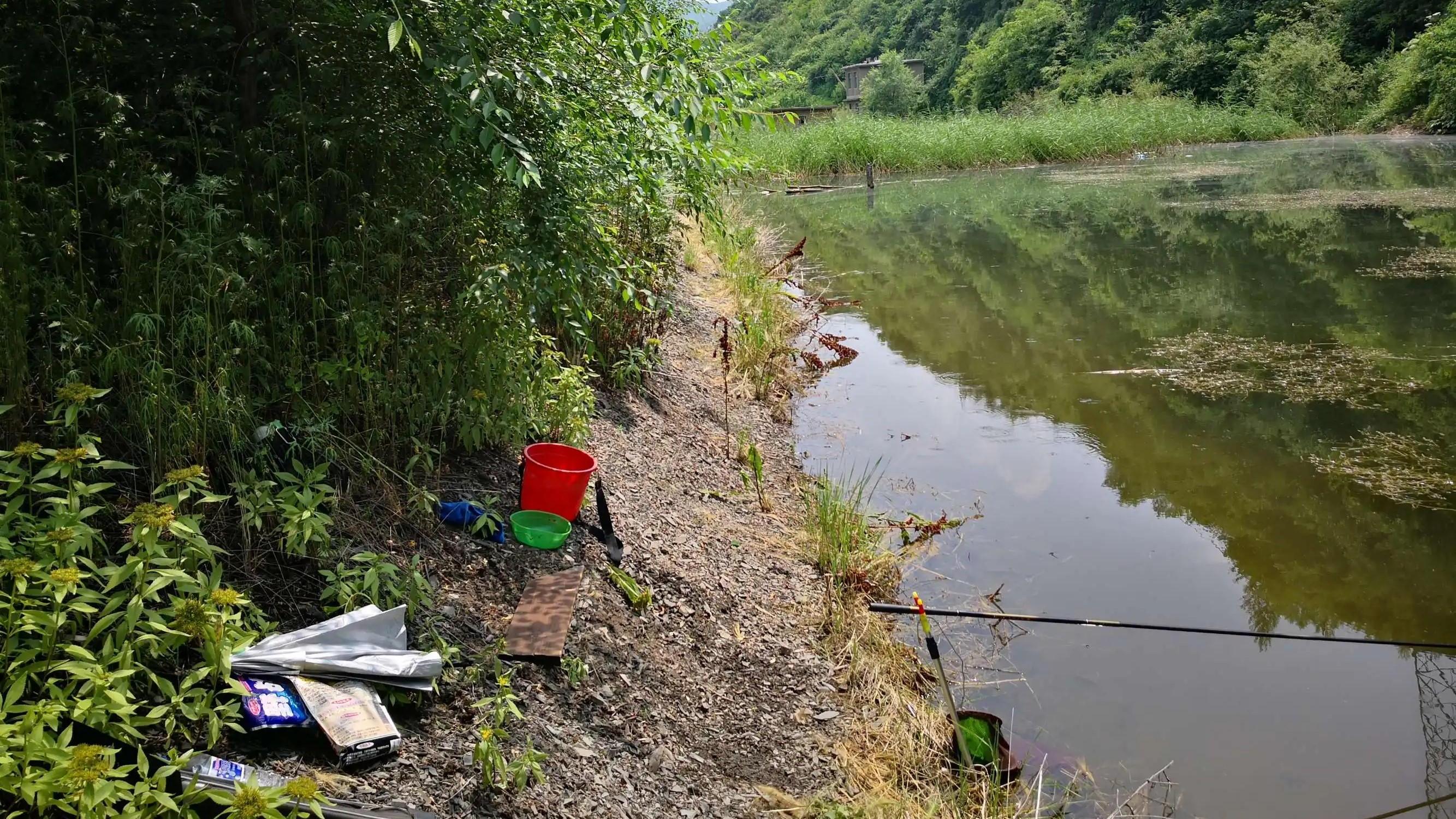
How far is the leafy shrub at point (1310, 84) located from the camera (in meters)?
33.8

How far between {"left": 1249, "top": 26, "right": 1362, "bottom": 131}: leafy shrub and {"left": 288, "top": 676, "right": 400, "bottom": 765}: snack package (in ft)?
129

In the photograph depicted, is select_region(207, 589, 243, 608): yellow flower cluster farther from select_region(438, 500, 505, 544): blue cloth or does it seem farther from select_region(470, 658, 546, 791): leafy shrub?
select_region(438, 500, 505, 544): blue cloth

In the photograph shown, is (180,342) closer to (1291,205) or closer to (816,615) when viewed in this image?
(816,615)

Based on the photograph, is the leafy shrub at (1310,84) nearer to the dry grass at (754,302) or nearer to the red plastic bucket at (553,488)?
the dry grass at (754,302)

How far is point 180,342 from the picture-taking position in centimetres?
282

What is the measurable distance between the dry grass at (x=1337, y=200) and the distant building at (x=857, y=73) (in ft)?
154

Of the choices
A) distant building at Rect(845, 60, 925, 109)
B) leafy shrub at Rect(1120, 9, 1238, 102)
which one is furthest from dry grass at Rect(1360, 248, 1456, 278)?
distant building at Rect(845, 60, 925, 109)

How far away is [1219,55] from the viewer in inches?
1499

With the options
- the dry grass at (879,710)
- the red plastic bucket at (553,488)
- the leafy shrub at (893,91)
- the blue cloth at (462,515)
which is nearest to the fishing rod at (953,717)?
the dry grass at (879,710)

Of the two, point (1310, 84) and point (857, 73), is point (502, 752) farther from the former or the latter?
point (857, 73)

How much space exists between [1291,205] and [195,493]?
17.3m

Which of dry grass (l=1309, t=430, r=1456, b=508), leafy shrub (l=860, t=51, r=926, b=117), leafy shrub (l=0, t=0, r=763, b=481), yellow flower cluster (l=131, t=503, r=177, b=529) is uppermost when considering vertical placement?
leafy shrub (l=860, t=51, r=926, b=117)

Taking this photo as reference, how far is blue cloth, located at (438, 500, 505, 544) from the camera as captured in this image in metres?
3.53

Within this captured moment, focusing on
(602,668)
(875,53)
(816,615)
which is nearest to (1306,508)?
(816,615)
